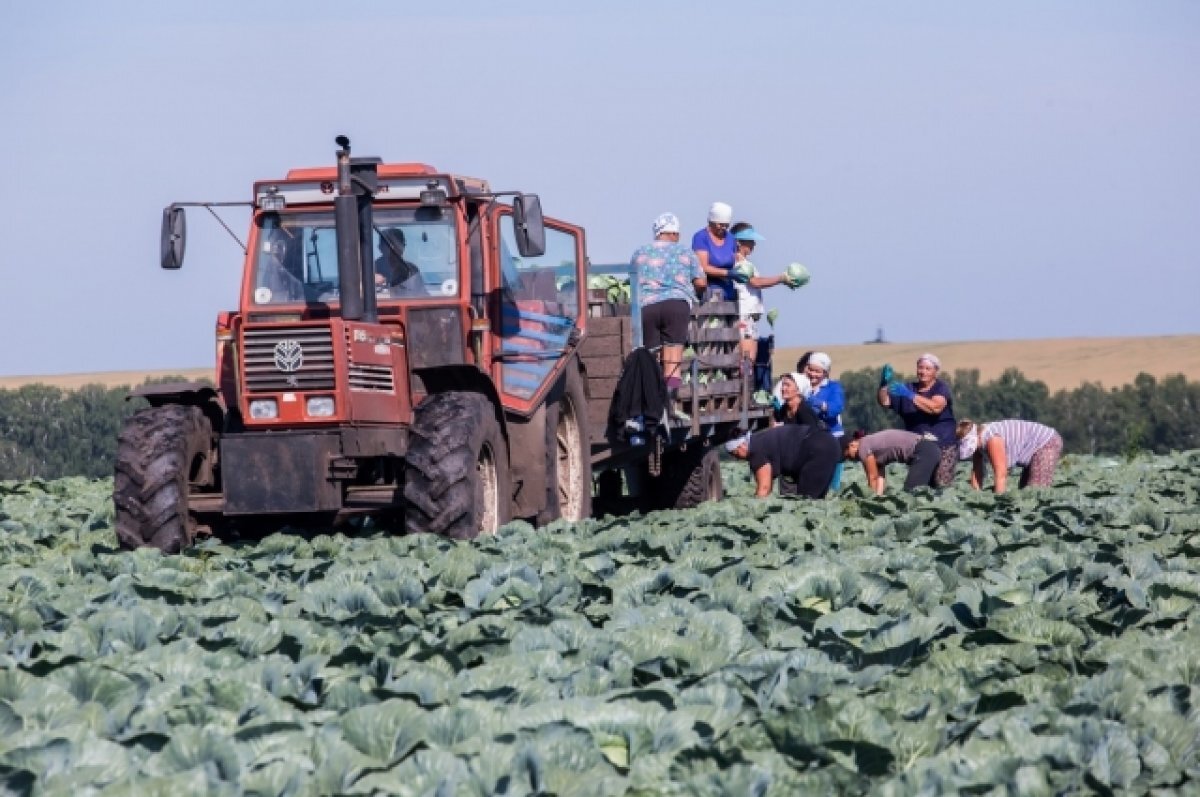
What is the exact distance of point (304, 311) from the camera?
12.5 meters

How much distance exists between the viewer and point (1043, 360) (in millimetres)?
90688

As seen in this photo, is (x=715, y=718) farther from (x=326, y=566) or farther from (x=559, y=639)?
(x=326, y=566)

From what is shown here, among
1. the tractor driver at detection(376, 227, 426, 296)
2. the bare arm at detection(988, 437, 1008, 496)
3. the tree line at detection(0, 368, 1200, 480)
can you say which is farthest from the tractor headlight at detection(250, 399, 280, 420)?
the tree line at detection(0, 368, 1200, 480)

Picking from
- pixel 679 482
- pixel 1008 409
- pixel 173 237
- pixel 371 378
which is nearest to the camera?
pixel 173 237

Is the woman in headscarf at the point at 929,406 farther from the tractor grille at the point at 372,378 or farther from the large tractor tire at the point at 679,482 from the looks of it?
the tractor grille at the point at 372,378

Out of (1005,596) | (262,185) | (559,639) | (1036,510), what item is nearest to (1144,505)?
(1036,510)

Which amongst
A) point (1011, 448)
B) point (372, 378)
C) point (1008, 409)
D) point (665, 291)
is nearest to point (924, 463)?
point (1011, 448)

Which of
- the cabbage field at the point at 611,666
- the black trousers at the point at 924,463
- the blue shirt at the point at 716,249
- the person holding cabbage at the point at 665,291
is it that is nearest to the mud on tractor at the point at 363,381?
the cabbage field at the point at 611,666

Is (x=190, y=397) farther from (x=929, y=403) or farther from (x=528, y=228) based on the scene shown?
(x=929, y=403)

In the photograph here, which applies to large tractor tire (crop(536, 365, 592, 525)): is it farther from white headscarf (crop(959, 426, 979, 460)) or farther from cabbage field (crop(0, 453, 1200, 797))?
white headscarf (crop(959, 426, 979, 460))

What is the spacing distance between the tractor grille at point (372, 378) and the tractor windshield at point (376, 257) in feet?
1.78

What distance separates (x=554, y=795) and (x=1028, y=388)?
75.4 meters

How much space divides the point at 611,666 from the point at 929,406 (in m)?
9.68

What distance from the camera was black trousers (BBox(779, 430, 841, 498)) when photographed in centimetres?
1577
